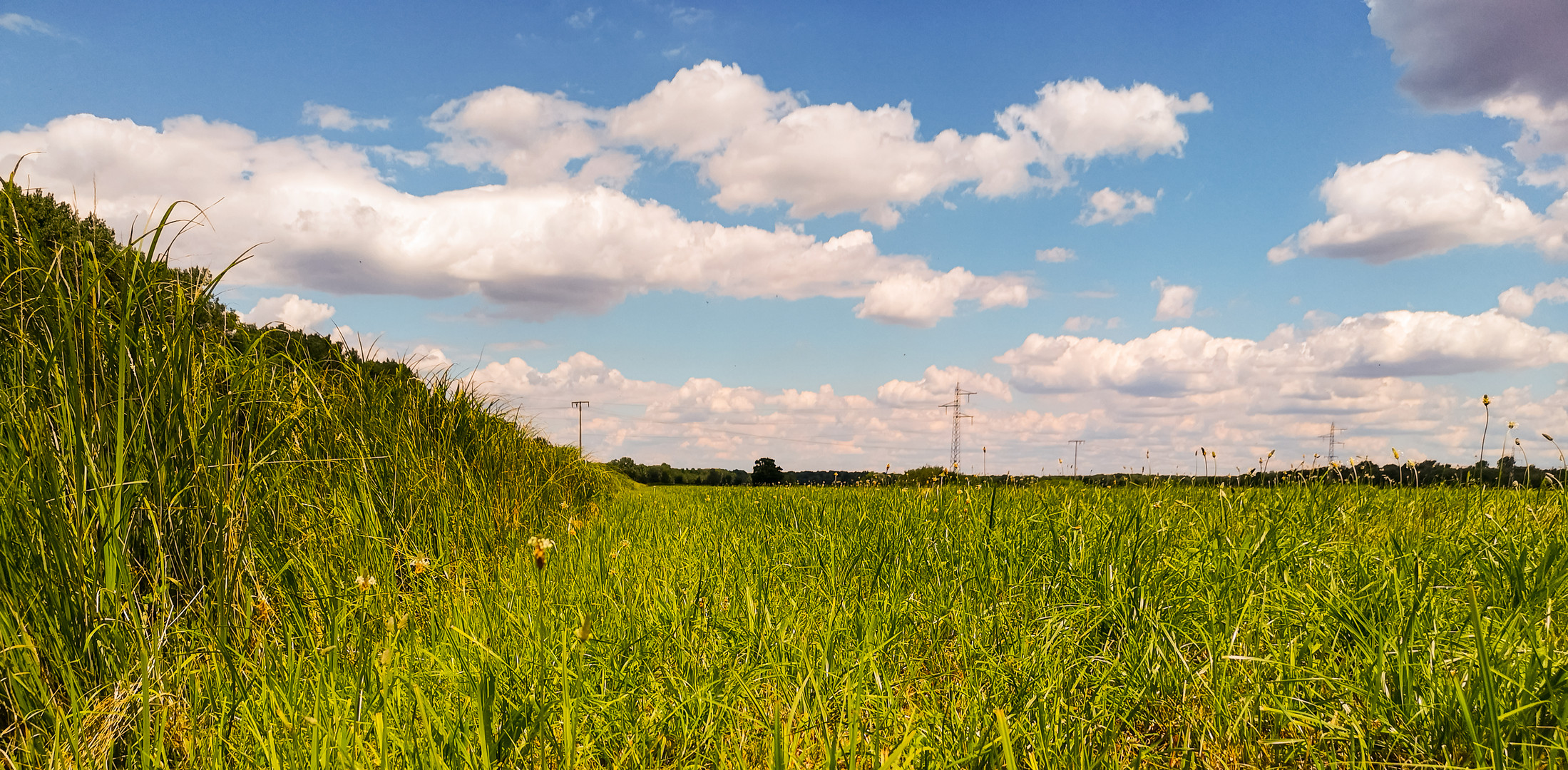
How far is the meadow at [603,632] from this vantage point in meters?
1.85

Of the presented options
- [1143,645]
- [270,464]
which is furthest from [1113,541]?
[270,464]

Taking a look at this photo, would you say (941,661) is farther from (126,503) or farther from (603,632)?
(126,503)

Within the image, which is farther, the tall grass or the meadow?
the tall grass

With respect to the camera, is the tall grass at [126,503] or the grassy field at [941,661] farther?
the tall grass at [126,503]

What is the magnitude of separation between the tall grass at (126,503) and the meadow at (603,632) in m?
0.01

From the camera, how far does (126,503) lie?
7.21 ft

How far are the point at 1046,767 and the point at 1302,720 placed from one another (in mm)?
785

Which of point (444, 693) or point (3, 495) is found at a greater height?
point (3, 495)

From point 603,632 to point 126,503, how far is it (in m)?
1.44

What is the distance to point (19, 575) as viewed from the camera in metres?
2.01

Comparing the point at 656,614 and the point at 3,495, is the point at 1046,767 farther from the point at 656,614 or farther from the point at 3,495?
the point at 3,495

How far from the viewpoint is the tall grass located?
1.99 metres

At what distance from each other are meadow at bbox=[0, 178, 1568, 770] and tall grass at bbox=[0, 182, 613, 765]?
0.04 ft

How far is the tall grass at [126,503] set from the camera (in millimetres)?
1989
